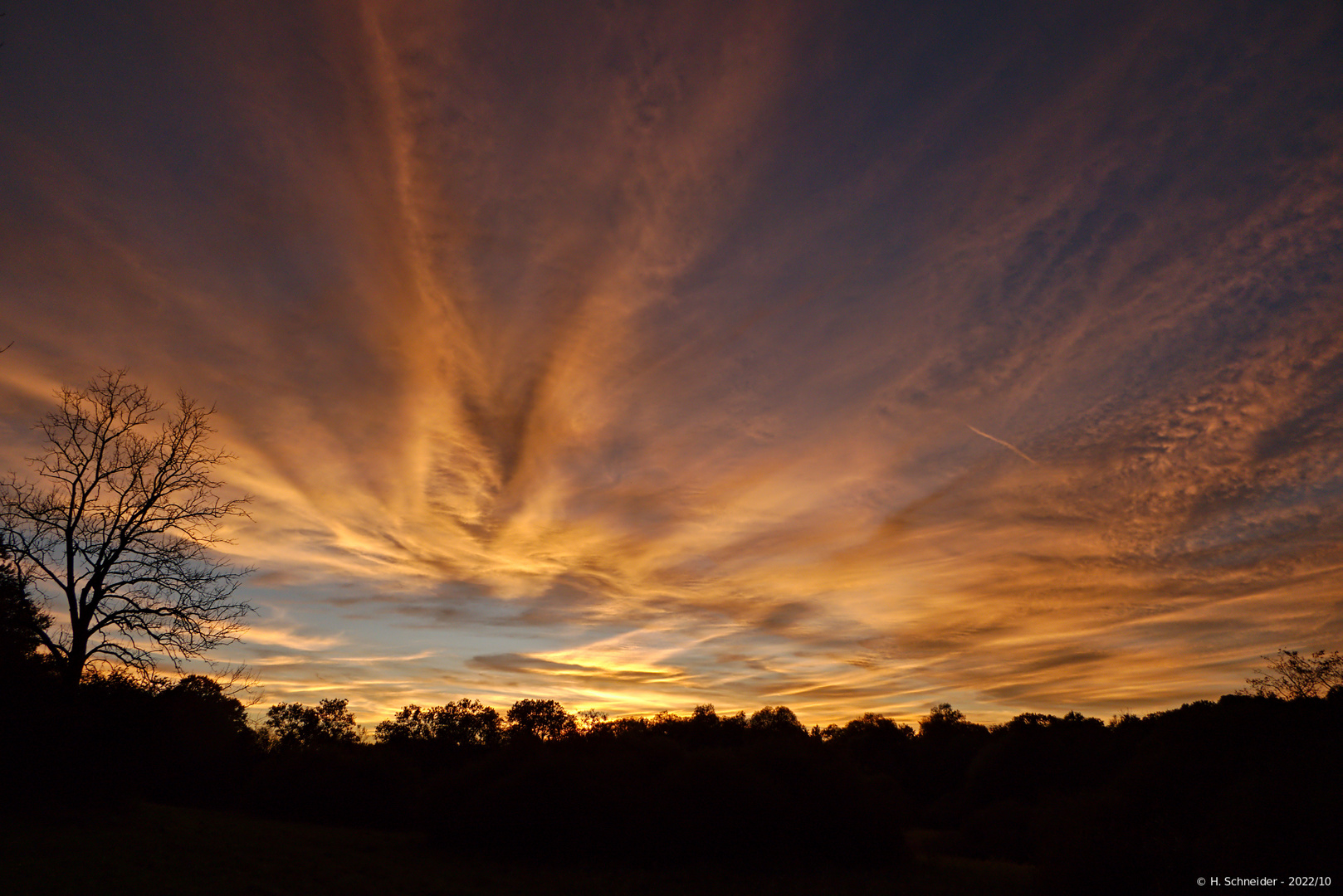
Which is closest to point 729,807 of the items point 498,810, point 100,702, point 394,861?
point 498,810

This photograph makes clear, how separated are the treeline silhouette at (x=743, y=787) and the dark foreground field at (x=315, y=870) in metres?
1.41

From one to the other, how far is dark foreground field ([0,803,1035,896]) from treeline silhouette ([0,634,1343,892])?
141cm

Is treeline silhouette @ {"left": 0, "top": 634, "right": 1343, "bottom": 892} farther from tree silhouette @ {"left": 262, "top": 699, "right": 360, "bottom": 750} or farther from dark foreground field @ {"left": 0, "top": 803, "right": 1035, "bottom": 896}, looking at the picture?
tree silhouette @ {"left": 262, "top": 699, "right": 360, "bottom": 750}

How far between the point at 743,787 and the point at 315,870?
55.7 ft

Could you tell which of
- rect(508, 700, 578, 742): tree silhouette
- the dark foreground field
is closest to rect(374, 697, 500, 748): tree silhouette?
rect(508, 700, 578, 742): tree silhouette

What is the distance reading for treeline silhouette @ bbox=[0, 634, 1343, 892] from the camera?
17.6 m

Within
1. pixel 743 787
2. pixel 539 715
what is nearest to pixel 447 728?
pixel 539 715

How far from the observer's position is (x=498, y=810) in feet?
94.3

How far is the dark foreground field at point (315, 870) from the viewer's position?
1420 centimetres

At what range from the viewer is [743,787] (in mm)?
27125

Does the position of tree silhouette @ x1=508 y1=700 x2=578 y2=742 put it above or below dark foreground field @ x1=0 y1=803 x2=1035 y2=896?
above

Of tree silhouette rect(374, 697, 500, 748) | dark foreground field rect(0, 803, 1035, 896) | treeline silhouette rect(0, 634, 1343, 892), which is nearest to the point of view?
dark foreground field rect(0, 803, 1035, 896)

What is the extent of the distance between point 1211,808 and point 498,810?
92.1ft

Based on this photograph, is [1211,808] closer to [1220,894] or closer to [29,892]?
[1220,894]
